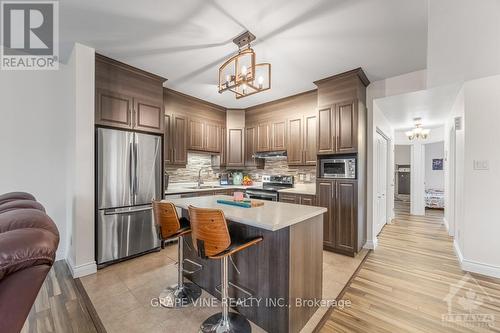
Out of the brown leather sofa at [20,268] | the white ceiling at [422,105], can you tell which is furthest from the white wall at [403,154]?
the brown leather sofa at [20,268]

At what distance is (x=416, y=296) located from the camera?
7.32 ft

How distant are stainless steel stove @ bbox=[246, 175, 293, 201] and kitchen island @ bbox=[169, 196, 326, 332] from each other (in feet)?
6.64

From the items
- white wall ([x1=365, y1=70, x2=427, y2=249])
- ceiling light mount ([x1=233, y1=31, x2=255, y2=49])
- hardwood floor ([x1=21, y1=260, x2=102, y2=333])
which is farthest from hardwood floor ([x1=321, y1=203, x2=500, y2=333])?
ceiling light mount ([x1=233, y1=31, x2=255, y2=49])

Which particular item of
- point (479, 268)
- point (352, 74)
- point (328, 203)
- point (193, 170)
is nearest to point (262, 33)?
point (352, 74)

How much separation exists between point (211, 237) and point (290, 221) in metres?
0.58

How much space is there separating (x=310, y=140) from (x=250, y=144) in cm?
146

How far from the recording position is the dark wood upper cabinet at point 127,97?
2807mm

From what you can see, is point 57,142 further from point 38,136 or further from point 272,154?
point 272,154

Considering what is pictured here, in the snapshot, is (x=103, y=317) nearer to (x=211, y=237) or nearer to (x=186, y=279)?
(x=186, y=279)

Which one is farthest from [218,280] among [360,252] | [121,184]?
[360,252]

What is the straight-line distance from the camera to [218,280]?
86.5 inches

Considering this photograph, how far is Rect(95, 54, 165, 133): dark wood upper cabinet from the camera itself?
2807mm

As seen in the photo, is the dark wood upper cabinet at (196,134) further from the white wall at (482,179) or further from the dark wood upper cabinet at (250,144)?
the white wall at (482,179)

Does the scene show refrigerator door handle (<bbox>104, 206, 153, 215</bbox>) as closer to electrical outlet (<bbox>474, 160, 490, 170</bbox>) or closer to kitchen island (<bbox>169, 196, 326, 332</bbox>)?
kitchen island (<bbox>169, 196, 326, 332</bbox>)
